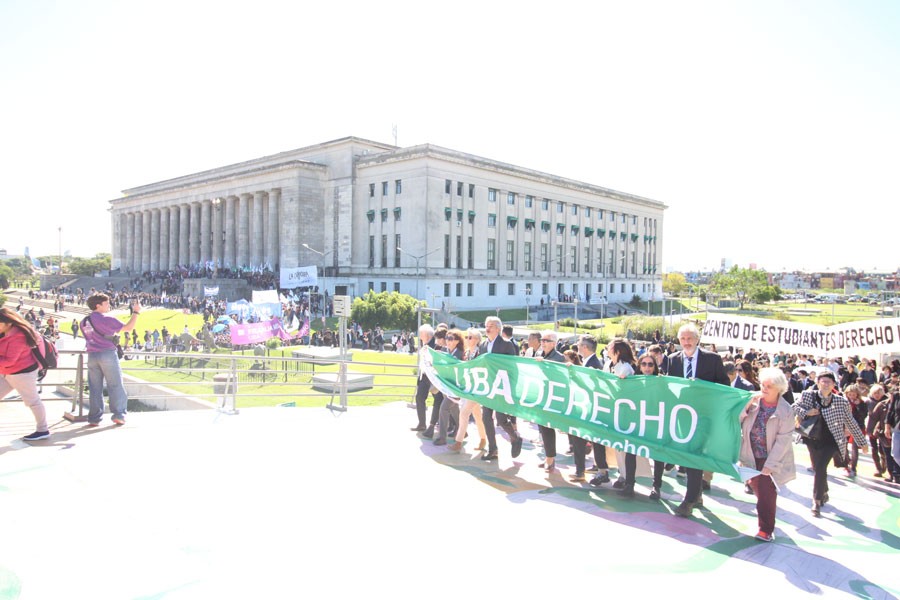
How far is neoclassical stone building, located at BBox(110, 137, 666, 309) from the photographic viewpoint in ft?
198

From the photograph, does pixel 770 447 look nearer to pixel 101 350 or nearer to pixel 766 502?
pixel 766 502

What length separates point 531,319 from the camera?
60.9 metres

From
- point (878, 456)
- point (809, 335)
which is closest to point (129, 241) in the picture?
point (809, 335)

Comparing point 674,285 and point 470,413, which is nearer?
point 470,413

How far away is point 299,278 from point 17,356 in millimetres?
33592

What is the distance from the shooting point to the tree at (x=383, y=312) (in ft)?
134

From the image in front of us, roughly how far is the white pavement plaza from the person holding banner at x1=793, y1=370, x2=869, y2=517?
0.41 m

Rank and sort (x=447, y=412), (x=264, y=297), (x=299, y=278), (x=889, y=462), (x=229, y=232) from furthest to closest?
(x=229, y=232) → (x=299, y=278) → (x=264, y=297) → (x=447, y=412) → (x=889, y=462)

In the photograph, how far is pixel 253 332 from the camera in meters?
25.9

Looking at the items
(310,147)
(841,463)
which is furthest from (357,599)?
(310,147)

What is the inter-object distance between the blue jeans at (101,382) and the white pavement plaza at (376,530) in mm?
386

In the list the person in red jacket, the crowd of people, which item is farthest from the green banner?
the person in red jacket

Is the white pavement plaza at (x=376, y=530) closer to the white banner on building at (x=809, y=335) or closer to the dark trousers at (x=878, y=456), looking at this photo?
the dark trousers at (x=878, y=456)

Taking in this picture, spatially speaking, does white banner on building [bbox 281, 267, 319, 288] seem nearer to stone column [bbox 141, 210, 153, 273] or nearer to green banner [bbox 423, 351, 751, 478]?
green banner [bbox 423, 351, 751, 478]
